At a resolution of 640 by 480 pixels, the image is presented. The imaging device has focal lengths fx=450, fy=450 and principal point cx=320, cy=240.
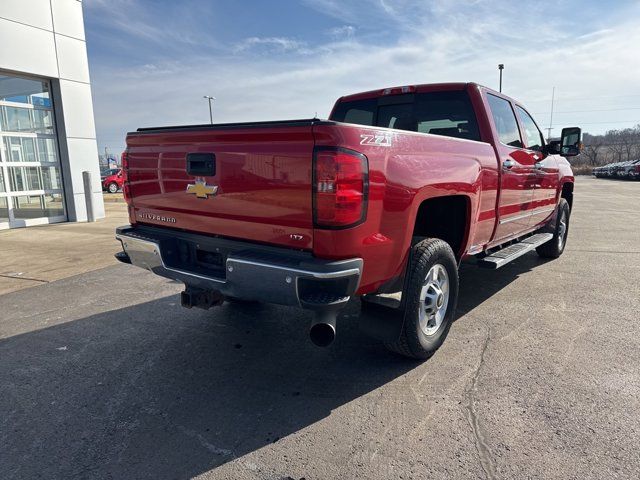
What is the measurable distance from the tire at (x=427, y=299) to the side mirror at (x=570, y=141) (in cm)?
356

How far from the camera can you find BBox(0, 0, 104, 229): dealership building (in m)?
10.1

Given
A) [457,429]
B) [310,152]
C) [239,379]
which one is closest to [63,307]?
[239,379]

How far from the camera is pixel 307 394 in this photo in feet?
9.89

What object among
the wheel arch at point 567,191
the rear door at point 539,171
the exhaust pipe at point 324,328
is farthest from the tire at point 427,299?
the wheel arch at point 567,191

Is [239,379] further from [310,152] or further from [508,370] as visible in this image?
[508,370]

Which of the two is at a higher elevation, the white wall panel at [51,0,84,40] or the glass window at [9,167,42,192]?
the white wall panel at [51,0,84,40]

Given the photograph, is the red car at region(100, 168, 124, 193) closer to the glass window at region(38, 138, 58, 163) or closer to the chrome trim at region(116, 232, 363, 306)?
the glass window at region(38, 138, 58, 163)

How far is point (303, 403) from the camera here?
2906 mm

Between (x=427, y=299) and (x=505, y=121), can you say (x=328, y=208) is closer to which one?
(x=427, y=299)

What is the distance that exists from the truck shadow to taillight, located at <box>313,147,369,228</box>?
124cm

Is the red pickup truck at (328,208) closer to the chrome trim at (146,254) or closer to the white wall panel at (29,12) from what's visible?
the chrome trim at (146,254)

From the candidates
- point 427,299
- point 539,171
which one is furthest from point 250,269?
point 539,171

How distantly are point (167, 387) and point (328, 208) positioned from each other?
5.77 ft

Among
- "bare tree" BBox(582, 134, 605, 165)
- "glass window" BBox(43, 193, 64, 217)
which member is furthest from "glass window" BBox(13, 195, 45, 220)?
"bare tree" BBox(582, 134, 605, 165)
